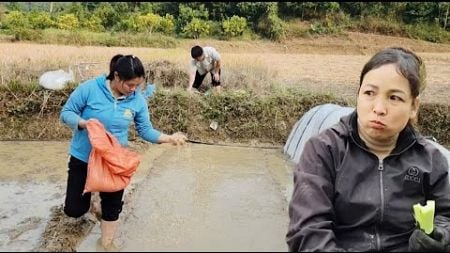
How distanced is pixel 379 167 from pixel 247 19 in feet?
67.8

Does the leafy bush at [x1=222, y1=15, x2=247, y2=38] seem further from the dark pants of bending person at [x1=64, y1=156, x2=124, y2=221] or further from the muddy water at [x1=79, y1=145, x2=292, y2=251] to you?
the dark pants of bending person at [x1=64, y1=156, x2=124, y2=221]

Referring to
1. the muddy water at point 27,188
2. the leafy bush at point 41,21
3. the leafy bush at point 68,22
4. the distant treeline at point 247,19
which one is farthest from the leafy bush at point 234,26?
the muddy water at point 27,188

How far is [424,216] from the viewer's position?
1821mm

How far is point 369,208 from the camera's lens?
1893mm

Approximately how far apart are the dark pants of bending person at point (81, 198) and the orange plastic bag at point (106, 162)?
151mm

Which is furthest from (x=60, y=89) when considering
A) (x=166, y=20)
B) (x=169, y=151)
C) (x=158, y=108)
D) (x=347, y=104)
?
(x=166, y=20)

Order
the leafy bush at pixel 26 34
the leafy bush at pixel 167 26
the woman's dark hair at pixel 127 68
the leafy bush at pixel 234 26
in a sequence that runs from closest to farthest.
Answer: the woman's dark hair at pixel 127 68
the leafy bush at pixel 26 34
the leafy bush at pixel 234 26
the leafy bush at pixel 167 26

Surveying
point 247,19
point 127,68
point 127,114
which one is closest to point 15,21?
point 247,19

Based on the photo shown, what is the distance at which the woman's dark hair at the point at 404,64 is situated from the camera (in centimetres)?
191

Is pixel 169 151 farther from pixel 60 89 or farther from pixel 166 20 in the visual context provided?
pixel 166 20

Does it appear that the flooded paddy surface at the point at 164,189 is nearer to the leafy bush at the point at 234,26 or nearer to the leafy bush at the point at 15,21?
the leafy bush at the point at 15,21

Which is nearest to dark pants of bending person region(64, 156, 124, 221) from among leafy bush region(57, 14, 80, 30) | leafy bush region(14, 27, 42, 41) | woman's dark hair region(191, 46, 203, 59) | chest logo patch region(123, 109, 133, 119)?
chest logo patch region(123, 109, 133, 119)

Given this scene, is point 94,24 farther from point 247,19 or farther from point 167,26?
point 247,19

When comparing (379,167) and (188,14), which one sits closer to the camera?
(379,167)
